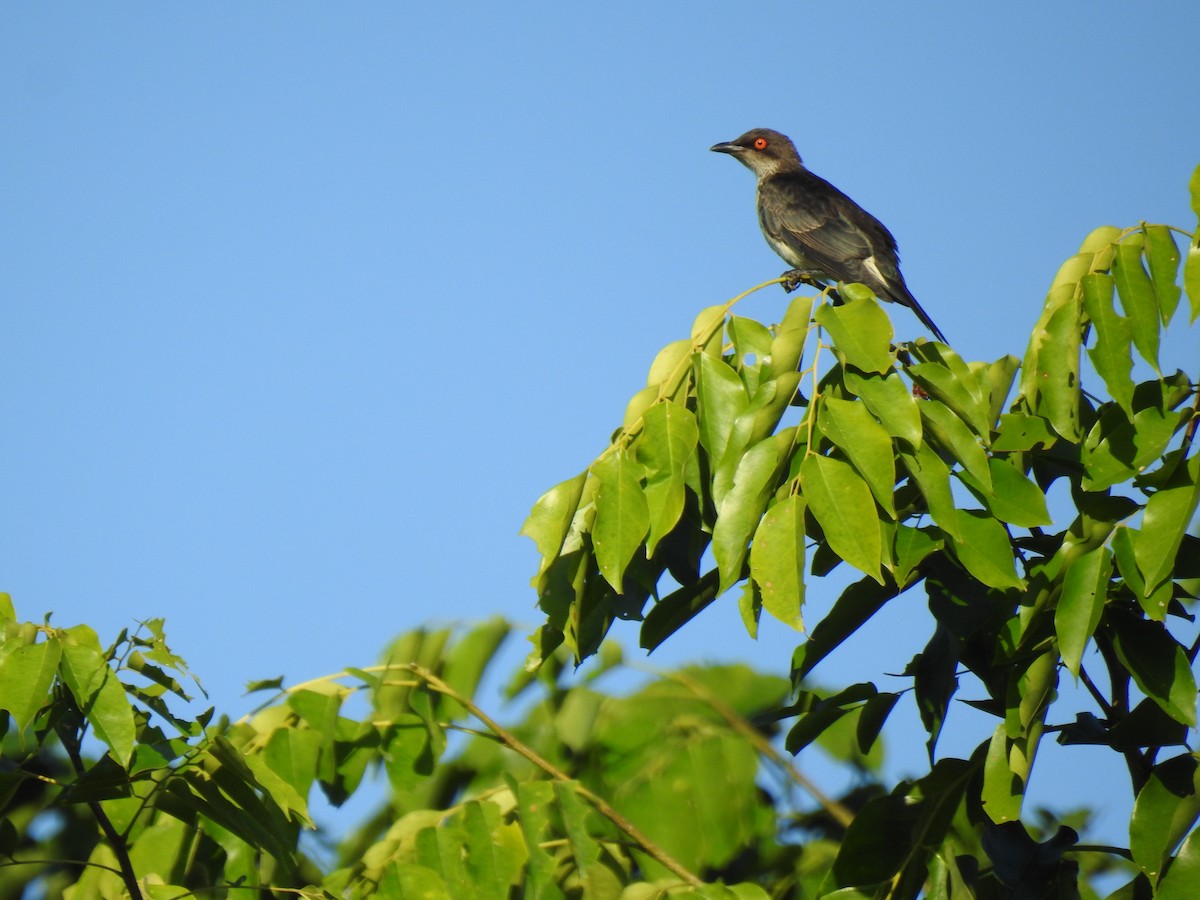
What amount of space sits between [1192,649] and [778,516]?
111cm

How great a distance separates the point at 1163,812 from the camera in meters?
2.79

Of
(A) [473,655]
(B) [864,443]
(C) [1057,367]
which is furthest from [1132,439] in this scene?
(A) [473,655]

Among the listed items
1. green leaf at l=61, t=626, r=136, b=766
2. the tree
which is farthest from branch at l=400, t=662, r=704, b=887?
green leaf at l=61, t=626, r=136, b=766

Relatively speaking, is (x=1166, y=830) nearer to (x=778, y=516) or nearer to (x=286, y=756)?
(x=778, y=516)

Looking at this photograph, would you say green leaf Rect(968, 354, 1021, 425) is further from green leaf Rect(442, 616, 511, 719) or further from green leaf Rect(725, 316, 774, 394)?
green leaf Rect(442, 616, 511, 719)

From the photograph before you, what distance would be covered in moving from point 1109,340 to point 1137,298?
15cm

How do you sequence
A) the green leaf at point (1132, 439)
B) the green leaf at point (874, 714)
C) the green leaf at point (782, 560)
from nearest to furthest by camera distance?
the green leaf at point (782, 560) < the green leaf at point (1132, 439) < the green leaf at point (874, 714)

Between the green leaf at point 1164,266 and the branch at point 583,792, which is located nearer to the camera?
the green leaf at point 1164,266

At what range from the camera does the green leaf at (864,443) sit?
2.62 metres

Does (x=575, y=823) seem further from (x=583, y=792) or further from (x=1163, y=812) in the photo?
(x=1163, y=812)

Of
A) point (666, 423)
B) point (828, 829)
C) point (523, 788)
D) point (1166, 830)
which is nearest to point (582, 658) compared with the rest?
point (523, 788)

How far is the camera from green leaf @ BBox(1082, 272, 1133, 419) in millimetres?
2977

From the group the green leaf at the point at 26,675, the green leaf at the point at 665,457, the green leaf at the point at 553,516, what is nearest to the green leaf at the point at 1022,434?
the green leaf at the point at 665,457

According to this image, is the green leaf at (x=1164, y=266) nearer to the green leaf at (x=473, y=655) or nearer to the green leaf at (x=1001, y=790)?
the green leaf at (x=1001, y=790)
